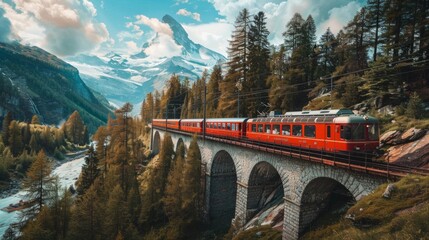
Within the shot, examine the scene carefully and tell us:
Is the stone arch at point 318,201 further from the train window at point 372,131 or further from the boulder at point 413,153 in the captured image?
the boulder at point 413,153

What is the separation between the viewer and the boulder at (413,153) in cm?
1722

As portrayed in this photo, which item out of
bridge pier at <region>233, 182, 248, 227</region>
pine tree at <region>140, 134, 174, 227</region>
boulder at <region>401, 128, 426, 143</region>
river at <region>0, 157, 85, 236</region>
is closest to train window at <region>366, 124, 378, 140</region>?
boulder at <region>401, 128, 426, 143</region>

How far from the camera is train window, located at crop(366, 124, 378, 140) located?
61.0ft

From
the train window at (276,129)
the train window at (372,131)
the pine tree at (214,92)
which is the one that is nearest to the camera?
the train window at (372,131)

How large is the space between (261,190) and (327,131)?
10.6 metres

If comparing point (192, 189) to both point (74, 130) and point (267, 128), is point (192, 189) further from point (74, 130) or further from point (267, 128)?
point (74, 130)

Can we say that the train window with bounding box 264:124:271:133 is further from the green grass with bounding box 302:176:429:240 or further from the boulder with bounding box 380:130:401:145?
the green grass with bounding box 302:176:429:240

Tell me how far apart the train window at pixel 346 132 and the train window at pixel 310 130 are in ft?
8.31

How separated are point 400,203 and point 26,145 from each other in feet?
356

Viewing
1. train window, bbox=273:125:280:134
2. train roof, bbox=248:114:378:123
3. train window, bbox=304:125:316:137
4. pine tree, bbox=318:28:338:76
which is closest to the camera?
train roof, bbox=248:114:378:123

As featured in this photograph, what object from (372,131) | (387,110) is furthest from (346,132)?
(387,110)

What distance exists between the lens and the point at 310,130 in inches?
830

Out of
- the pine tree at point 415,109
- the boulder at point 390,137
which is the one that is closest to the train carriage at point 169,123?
the boulder at point 390,137

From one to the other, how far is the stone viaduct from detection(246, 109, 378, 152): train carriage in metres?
1.93
